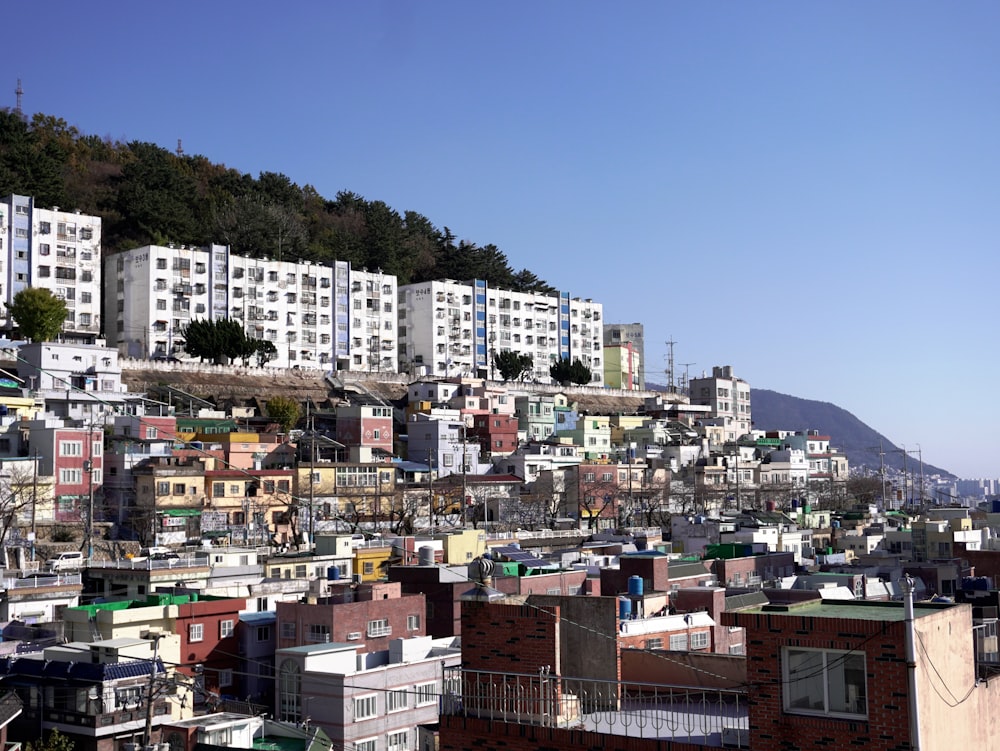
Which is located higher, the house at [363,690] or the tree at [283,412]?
the tree at [283,412]

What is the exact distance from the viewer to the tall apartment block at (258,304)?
7938 cm

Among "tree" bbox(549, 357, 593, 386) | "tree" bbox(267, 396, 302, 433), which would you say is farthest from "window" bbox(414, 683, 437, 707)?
"tree" bbox(549, 357, 593, 386)

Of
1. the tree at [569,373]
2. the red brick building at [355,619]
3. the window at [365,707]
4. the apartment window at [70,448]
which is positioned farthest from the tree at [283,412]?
the window at [365,707]

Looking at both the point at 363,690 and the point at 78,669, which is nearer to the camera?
the point at 78,669

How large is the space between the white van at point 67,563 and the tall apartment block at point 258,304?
3786cm

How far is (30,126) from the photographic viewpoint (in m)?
98.6

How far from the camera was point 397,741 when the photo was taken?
24.6 meters

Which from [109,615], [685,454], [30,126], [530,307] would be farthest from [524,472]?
[30,126]

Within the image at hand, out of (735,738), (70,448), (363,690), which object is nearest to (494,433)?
(70,448)

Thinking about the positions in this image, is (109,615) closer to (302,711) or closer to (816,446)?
(302,711)

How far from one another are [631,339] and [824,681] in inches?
4749

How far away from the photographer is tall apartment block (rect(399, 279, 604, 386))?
9750cm

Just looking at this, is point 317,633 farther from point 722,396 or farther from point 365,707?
point 722,396

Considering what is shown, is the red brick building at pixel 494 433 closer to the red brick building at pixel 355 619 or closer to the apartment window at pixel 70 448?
the apartment window at pixel 70 448
